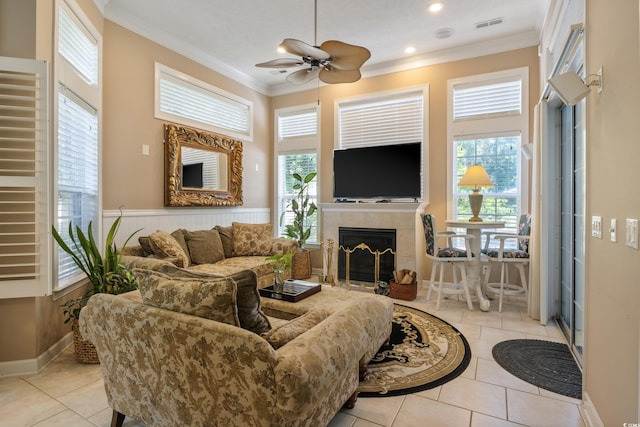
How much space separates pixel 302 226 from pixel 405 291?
2.03 m

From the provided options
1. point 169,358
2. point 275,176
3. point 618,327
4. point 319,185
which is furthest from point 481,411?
point 275,176

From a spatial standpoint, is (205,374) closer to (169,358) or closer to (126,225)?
(169,358)

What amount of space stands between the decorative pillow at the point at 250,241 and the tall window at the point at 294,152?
884 mm

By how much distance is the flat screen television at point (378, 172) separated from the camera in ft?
15.6

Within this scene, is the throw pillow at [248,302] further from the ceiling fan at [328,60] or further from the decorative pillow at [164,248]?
the decorative pillow at [164,248]

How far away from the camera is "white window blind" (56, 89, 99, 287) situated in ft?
9.02

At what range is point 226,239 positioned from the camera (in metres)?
4.71

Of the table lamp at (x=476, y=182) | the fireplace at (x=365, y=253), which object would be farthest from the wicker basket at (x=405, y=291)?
the table lamp at (x=476, y=182)

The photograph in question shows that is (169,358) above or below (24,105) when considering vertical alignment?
below

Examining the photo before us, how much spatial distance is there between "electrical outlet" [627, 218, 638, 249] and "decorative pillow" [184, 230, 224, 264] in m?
3.93

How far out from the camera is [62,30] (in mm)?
2766

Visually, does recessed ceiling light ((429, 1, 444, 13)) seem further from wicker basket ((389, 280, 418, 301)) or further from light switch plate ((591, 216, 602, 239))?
wicker basket ((389, 280, 418, 301))

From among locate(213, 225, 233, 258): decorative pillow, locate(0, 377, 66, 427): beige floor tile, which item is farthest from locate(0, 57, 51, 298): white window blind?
locate(213, 225, 233, 258): decorative pillow

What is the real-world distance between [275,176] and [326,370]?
16.6ft
